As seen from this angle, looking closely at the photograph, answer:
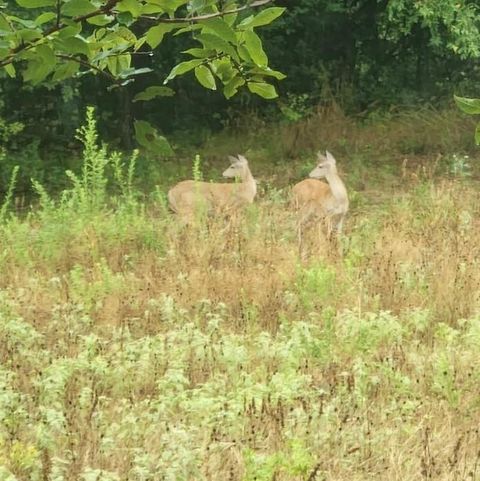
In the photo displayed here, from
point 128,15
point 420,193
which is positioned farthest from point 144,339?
point 420,193

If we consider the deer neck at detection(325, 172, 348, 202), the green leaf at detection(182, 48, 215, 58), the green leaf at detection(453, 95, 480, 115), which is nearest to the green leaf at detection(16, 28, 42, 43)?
the green leaf at detection(182, 48, 215, 58)

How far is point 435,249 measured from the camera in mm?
6719

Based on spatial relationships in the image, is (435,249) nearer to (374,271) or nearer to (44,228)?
(374,271)

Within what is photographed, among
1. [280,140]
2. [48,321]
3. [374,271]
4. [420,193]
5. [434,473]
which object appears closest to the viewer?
[434,473]

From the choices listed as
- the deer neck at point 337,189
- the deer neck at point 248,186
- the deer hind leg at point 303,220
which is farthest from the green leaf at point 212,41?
the deer neck at point 248,186

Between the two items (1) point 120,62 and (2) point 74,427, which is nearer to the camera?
(1) point 120,62

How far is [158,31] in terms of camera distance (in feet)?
4.11

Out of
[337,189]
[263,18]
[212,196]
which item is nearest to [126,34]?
[263,18]

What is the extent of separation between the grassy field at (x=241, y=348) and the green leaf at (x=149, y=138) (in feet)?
5.61

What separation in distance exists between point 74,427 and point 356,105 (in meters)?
12.2

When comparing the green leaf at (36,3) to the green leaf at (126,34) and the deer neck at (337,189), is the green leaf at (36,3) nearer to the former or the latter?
the green leaf at (126,34)

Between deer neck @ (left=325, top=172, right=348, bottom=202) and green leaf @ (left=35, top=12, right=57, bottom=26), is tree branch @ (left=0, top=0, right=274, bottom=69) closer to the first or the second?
green leaf @ (left=35, top=12, right=57, bottom=26)

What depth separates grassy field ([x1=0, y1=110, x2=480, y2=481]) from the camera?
3.20 meters

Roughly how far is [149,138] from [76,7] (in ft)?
1.16
